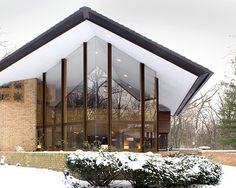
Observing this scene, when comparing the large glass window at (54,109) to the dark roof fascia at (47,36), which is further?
the large glass window at (54,109)

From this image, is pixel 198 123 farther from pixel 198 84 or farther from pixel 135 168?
pixel 135 168

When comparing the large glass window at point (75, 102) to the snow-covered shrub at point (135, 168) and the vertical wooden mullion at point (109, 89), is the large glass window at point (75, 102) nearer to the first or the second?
the vertical wooden mullion at point (109, 89)

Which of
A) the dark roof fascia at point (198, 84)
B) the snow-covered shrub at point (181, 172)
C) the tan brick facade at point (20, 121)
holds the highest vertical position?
the dark roof fascia at point (198, 84)

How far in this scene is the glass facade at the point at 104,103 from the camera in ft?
54.6

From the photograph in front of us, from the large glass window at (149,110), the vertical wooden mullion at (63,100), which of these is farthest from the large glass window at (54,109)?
the large glass window at (149,110)

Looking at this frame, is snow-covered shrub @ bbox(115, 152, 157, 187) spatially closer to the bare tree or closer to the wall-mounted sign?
the wall-mounted sign

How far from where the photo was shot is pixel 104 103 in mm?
16703

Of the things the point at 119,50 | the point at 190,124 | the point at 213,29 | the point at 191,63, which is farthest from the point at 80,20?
the point at 190,124

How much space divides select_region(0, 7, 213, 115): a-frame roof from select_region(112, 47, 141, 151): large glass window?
531 mm

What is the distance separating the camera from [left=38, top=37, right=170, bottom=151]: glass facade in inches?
655

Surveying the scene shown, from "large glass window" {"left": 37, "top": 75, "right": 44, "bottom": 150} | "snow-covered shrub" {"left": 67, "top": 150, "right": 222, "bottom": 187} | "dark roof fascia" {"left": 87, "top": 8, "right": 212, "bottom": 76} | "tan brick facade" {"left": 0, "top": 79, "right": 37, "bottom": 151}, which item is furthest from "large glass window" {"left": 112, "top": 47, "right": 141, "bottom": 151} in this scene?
"snow-covered shrub" {"left": 67, "top": 150, "right": 222, "bottom": 187}

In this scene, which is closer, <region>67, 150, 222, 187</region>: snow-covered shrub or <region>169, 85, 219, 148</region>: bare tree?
<region>67, 150, 222, 187</region>: snow-covered shrub

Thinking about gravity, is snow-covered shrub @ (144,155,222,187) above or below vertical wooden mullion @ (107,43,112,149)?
below

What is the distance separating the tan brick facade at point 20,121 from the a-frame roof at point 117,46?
125cm
